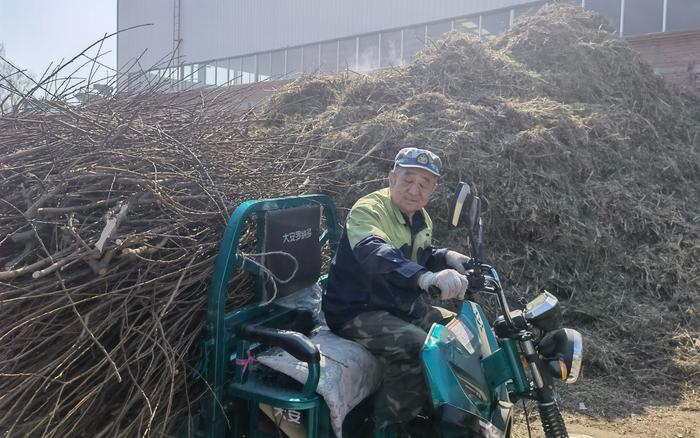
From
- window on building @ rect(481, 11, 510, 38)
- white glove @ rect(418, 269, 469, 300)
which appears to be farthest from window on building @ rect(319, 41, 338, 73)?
white glove @ rect(418, 269, 469, 300)

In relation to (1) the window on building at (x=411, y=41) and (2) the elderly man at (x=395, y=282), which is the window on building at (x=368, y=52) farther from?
(2) the elderly man at (x=395, y=282)

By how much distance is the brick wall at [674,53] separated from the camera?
10.7 metres

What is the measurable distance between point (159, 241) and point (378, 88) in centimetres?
511

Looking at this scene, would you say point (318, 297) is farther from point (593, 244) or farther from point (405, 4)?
point (405, 4)

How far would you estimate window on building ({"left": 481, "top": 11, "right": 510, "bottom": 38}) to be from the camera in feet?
50.3

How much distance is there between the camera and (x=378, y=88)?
7285mm

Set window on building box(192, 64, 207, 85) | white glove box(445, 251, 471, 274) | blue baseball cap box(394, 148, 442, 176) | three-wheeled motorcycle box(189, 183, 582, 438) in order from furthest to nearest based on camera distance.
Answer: window on building box(192, 64, 207, 85), white glove box(445, 251, 471, 274), blue baseball cap box(394, 148, 442, 176), three-wheeled motorcycle box(189, 183, 582, 438)

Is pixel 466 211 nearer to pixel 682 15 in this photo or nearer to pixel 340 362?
pixel 340 362

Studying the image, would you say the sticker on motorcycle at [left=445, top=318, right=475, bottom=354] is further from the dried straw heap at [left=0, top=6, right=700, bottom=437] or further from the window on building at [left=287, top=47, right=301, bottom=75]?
the window on building at [left=287, top=47, right=301, bottom=75]

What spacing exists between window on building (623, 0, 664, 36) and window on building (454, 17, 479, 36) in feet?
13.9

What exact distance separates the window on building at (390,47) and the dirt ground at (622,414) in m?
14.6

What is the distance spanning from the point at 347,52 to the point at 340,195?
48.3ft

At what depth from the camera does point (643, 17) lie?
12656 millimetres

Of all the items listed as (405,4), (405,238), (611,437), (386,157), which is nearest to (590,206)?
(386,157)
